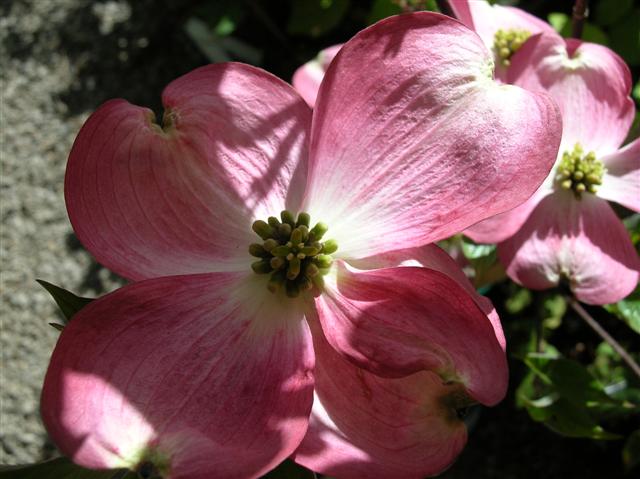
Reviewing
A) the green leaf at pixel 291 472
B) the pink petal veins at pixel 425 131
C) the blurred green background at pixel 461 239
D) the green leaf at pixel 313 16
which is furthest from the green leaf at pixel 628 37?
the green leaf at pixel 291 472

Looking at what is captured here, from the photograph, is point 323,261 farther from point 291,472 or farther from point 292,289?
point 291,472

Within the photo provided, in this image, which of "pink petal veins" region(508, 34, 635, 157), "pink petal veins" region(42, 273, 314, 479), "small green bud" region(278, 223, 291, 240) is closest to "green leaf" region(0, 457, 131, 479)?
"pink petal veins" region(42, 273, 314, 479)

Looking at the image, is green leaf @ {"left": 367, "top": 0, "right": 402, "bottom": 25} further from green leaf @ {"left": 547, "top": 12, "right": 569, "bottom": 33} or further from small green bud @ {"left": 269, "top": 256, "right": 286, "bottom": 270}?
small green bud @ {"left": 269, "top": 256, "right": 286, "bottom": 270}

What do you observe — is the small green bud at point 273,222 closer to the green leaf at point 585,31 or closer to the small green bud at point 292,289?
the small green bud at point 292,289

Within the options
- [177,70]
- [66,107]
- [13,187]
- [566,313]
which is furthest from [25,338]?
[566,313]

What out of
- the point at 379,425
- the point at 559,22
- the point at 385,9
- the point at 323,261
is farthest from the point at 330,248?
the point at 559,22

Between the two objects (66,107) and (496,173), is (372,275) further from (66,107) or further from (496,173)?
(66,107)
